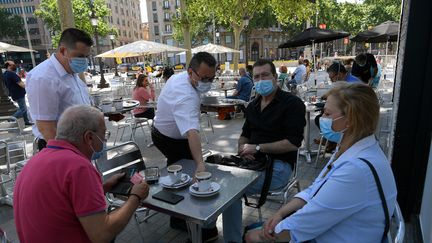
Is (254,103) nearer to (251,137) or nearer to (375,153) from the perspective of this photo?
(251,137)

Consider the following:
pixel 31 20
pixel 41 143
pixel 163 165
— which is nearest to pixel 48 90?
pixel 41 143

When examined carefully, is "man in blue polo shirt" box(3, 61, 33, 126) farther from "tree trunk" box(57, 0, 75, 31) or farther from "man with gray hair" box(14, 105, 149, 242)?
"man with gray hair" box(14, 105, 149, 242)

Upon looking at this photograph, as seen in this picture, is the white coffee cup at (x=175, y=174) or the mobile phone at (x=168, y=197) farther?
the white coffee cup at (x=175, y=174)

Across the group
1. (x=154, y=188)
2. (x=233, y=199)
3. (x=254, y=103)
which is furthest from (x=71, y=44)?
(x=233, y=199)

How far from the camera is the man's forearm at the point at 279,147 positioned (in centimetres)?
281

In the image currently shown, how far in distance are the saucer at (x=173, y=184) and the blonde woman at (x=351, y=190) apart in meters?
0.70

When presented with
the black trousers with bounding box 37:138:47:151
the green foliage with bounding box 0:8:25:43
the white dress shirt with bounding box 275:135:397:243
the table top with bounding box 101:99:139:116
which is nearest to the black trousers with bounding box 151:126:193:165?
the black trousers with bounding box 37:138:47:151

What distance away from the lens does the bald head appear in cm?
158

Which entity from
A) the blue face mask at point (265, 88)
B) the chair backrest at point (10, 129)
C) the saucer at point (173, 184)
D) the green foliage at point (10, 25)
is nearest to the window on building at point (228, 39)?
the green foliage at point (10, 25)

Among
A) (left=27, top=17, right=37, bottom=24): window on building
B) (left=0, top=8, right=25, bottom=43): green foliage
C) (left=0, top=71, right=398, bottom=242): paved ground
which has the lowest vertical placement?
(left=0, top=71, right=398, bottom=242): paved ground

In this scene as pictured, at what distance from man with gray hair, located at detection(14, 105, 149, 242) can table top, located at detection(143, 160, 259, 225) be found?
333 millimetres

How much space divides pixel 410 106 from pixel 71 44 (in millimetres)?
3272

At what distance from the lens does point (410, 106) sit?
2.83m

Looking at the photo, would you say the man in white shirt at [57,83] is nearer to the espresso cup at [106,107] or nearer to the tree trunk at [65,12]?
the espresso cup at [106,107]
